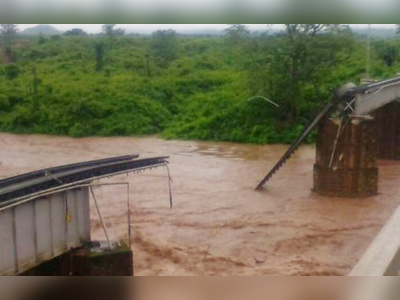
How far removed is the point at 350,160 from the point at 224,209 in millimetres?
2242

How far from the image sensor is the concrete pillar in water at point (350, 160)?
969cm

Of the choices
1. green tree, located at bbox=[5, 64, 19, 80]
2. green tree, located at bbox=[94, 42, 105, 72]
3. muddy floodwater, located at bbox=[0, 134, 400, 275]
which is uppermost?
green tree, located at bbox=[94, 42, 105, 72]

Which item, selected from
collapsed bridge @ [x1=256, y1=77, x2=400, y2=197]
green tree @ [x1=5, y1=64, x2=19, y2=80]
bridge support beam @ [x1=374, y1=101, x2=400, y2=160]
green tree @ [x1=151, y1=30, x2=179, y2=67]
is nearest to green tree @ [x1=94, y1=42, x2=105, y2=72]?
green tree @ [x1=5, y1=64, x2=19, y2=80]

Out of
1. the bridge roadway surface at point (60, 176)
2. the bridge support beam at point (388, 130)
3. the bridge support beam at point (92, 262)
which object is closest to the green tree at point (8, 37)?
the bridge roadway surface at point (60, 176)

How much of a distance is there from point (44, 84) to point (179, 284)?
7.05m

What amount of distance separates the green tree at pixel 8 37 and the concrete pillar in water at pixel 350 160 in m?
4.96

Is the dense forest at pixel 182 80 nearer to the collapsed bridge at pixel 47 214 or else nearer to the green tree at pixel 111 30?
the green tree at pixel 111 30

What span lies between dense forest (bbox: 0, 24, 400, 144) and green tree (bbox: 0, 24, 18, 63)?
0.03 metres

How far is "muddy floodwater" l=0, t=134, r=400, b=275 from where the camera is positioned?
6844 millimetres

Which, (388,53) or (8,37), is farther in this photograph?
(388,53)

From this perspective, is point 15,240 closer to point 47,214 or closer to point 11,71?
point 47,214

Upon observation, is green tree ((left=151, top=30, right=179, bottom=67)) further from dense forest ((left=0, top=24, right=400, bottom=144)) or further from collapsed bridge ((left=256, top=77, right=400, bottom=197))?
collapsed bridge ((left=256, top=77, right=400, bottom=197))

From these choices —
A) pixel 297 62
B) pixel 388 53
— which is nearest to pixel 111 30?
pixel 297 62

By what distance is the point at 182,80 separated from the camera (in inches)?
445
